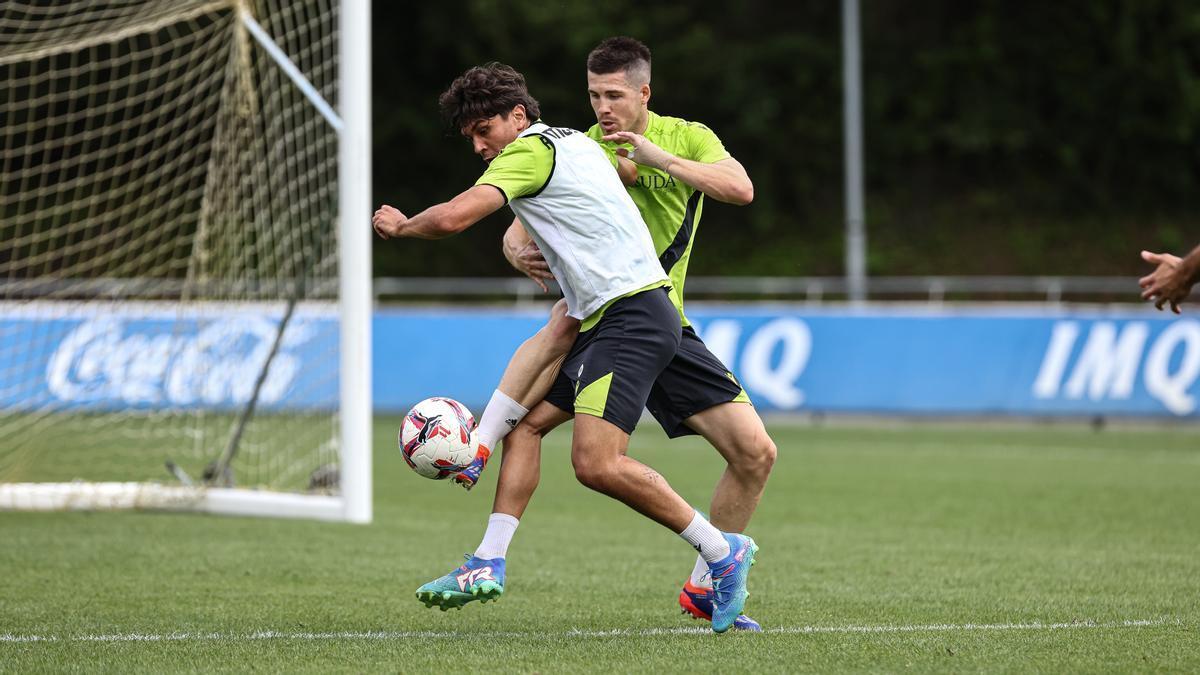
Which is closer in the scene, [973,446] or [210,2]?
[210,2]

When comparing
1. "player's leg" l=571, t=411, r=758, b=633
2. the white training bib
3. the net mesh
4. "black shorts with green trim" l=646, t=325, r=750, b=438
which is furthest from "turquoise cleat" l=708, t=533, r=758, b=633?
the net mesh

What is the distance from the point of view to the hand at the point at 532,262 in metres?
6.51

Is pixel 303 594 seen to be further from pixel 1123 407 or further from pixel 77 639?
pixel 1123 407

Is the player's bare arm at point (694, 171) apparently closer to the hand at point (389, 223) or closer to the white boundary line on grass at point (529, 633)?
the hand at point (389, 223)

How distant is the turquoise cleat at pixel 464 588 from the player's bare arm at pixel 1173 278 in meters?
2.50

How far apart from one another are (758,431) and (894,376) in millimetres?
12229

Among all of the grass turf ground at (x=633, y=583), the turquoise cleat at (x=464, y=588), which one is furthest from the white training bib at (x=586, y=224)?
the grass turf ground at (x=633, y=583)

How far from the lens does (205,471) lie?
11.5 m

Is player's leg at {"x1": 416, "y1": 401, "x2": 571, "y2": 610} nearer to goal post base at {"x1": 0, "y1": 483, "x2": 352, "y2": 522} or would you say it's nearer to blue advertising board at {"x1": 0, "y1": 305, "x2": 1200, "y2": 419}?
goal post base at {"x1": 0, "y1": 483, "x2": 352, "y2": 522}

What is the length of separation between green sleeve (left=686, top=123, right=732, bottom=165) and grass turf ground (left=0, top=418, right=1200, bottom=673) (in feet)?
6.02

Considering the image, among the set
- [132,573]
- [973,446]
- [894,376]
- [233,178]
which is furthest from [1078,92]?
[132,573]

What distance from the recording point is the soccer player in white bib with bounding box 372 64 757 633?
5.88 meters

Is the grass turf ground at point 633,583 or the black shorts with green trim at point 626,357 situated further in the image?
the black shorts with green trim at point 626,357

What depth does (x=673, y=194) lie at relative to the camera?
650 centimetres
